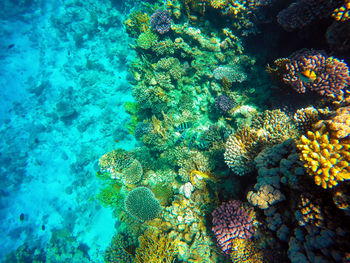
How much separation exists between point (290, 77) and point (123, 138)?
8.38 m

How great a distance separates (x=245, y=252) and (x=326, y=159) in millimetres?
2336

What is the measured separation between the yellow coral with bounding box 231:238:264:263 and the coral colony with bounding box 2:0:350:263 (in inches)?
0.7

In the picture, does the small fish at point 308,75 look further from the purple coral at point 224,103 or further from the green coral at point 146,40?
the green coral at point 146,40

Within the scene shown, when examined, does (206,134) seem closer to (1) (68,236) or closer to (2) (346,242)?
(2) (346,242)

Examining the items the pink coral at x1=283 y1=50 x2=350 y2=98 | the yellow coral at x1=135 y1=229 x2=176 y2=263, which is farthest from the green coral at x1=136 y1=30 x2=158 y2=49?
the yellow coral at x1=135 y1=229 x2=176 y2=263

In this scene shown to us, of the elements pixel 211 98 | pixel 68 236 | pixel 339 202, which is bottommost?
pixel 68 236

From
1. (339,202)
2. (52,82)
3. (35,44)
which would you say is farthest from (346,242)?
(35,44)

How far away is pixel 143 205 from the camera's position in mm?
5484

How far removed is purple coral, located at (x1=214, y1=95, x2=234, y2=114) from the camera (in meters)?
5.85

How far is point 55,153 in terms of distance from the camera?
487 inches

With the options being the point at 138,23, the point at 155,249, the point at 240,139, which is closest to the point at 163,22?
the point at 138,23

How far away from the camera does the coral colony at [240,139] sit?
2.42 meters

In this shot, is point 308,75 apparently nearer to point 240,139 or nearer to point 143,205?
point 240,139

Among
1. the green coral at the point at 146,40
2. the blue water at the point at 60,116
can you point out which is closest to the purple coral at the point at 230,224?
the blue water at the point at 60,116
